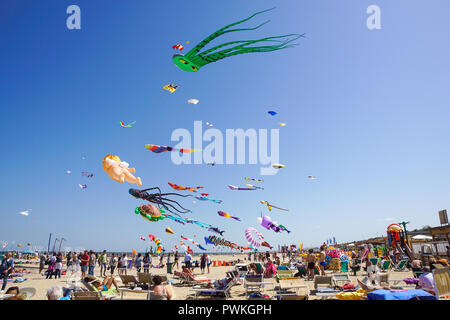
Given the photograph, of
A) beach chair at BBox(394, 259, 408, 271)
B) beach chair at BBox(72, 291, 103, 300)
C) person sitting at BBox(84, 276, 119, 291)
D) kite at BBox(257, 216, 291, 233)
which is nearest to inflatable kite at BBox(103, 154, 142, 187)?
person sitting at BBox(84, 276, 119, 291)

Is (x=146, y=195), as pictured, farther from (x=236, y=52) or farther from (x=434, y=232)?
(x=434, y=232)

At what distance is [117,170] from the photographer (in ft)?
28.2

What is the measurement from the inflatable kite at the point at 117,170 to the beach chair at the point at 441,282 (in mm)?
7804

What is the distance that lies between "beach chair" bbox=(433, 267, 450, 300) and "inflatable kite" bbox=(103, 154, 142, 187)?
307 inches

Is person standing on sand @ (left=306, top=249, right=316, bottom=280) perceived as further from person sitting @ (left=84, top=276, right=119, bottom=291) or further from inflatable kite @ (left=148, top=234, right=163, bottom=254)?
inflatable kite @ (left=148, top=234, right=163, bottom=254)

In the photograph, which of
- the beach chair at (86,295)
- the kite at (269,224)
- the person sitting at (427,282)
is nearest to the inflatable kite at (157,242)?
the kite at (269,224)

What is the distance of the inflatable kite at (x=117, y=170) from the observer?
28.0 ft

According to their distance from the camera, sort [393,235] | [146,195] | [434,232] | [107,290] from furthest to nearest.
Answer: [393,235] < [434,232] < [146,195] < [107,290]

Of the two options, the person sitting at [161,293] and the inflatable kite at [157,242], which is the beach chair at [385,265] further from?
the inflatable kite at [157,242]

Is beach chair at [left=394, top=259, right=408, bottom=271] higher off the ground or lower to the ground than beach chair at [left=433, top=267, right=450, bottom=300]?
lower

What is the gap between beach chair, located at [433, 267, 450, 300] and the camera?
4.74 meters
